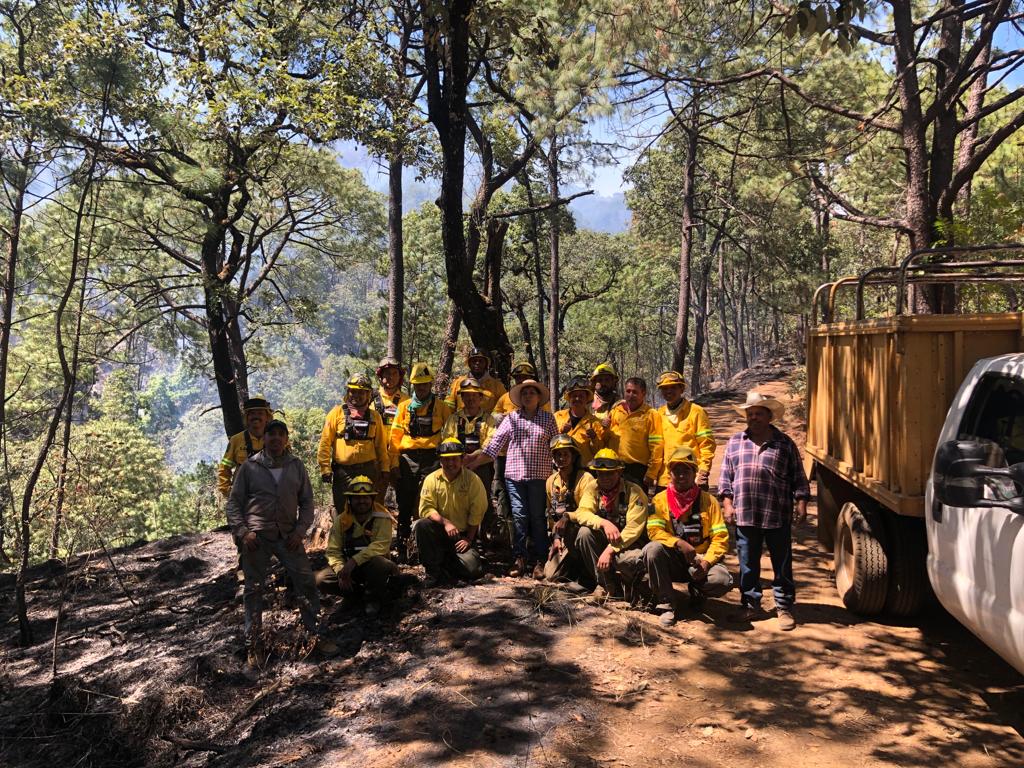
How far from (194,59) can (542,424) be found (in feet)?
32.9

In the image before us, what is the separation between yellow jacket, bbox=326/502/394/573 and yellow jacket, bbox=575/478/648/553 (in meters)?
1.66

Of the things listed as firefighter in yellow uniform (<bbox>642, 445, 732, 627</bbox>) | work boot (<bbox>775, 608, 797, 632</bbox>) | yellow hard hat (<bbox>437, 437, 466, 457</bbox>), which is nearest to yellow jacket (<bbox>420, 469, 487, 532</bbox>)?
yellow hard hat (<bbox>437, 437, 466, 457</bbox>)

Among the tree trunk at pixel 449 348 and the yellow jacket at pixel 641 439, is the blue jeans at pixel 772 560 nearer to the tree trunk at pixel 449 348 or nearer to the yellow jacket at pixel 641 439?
the yellow jacket at pixel 641 439

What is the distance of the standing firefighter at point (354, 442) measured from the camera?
6309mm

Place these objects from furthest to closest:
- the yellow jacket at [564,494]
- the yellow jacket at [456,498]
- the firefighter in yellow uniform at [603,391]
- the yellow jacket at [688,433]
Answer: the firefighter in yellow uniform at [603,391] < the yellow jacket at [456,498] < the yellow jacket at [688,433] < the yellow jacket at [564,494]

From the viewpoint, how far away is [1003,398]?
148 inches

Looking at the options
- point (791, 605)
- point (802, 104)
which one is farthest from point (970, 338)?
point (802, 104)

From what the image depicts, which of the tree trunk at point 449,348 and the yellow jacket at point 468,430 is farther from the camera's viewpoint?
the tree trunk at point 449,348

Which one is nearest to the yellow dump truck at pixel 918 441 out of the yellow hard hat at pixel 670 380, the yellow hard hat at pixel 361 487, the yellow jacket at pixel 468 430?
the yellow hard hat at pixel 670 380

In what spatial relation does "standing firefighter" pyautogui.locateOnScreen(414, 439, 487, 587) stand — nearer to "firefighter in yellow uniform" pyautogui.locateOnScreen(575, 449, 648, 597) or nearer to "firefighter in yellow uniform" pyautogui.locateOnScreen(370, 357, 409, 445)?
"firefighter in yellow uniform" pyautogui.locateOnScreen(575, 449, 648, 597)

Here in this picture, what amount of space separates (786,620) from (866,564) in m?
0.71

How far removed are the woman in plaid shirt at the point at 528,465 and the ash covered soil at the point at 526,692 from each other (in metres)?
0.41

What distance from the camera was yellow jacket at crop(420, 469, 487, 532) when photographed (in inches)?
240

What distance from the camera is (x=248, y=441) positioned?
6.40 m
